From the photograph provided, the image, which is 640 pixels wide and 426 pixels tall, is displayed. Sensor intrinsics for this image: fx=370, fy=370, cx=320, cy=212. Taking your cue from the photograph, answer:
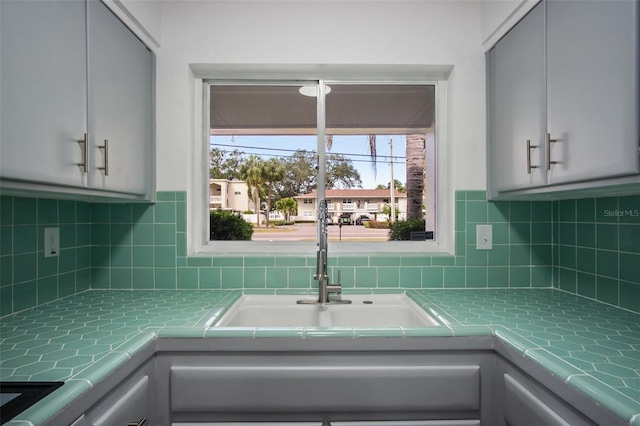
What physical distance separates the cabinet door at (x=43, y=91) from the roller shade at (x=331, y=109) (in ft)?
2.61

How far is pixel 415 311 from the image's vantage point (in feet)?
4.99

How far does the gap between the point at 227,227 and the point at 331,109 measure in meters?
0.82

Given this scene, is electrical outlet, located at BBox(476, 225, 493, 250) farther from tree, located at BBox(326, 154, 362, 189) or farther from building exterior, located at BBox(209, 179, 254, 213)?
building exterior, located at BBox(209, 179, 254, 213)

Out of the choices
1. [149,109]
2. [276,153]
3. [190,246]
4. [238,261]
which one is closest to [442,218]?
[276,153]

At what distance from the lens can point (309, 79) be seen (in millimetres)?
1892

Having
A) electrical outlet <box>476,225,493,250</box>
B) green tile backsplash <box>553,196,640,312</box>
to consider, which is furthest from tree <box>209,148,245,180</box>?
green tile backsplash <box>553,196,640,312</box>

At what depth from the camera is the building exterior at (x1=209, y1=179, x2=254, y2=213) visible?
1940mm

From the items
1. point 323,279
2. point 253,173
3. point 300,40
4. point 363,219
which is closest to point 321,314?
point 323,279

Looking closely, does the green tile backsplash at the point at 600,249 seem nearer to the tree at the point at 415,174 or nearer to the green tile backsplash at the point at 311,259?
the green tile backsplash at the point at 311,259

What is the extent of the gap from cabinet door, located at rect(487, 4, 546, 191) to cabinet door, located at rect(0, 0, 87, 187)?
1551 mm

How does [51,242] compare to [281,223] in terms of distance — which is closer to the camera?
[51,242]

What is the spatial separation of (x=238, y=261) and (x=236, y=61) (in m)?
0.95

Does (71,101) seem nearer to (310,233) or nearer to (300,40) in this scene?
(300,40)

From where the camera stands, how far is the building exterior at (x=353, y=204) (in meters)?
1.95
